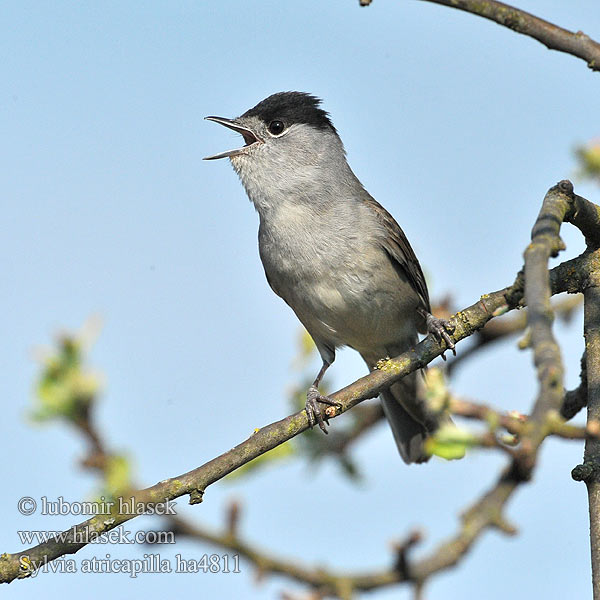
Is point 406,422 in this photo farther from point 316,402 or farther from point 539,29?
point 539,29

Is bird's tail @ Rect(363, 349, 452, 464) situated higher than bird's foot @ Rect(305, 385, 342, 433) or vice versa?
bird's tail @ Rect(363, 349, 452, 464)

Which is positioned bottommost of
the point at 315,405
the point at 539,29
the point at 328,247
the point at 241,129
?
the point at 315,405

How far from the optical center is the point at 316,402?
491 centimetres

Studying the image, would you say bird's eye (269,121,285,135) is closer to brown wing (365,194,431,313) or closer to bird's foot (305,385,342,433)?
brown wing (365,194,431,313)

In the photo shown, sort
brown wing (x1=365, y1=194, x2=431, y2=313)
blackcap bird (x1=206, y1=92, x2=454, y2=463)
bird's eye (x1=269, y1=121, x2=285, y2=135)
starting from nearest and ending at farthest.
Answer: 1. blackcap bird (x1=206, y1=92, x2=454, y2=463)
2. brown wing (x1=365, y1=194, x2=431, y2=313)
3. bird's eye (x1=269, y1=121, x2=285, y2=135)

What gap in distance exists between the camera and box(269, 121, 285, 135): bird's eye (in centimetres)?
680

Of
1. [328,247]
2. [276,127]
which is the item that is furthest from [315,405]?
[276,127]

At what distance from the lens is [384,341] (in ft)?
21.3

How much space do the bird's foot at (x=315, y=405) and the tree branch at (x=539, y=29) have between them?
192 cm

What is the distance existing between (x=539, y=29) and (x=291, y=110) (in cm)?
420

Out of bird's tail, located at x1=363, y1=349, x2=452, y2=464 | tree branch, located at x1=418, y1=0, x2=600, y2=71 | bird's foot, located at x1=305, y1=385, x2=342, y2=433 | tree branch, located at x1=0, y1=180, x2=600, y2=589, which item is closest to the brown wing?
bird's tail, located at x1=363, y1=349, x2=452, y2=464

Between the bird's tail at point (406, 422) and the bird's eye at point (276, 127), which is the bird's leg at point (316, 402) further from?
the bird's eye at point (276, 127)

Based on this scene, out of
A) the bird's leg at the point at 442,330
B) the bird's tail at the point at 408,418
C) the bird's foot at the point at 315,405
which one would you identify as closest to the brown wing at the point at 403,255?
the bird's leg at the point at 442,330

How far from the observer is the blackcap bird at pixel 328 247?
5980 mm
